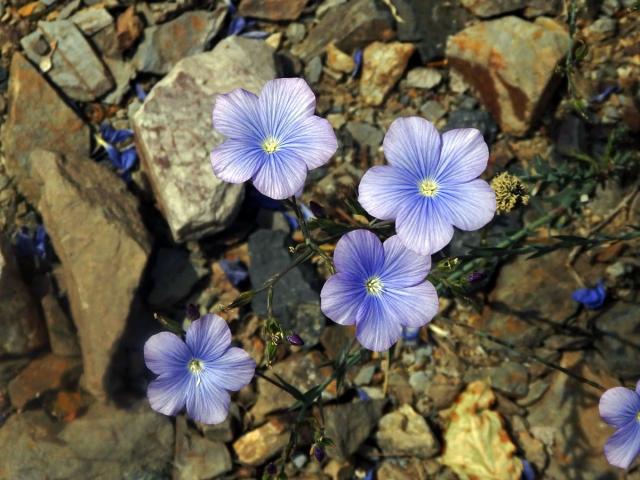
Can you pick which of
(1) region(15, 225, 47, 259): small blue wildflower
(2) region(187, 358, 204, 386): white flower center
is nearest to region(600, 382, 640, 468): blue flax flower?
(2) region(187, 358, 204, 386): white flower center

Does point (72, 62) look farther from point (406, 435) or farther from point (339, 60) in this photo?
point (406, 435)

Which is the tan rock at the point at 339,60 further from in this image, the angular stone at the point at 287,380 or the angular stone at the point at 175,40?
the angular stone at the point at 287,380

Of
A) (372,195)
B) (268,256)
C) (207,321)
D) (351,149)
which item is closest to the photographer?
(372,195)

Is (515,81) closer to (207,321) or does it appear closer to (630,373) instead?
(630,373)

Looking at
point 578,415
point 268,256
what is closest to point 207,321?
point 268,256

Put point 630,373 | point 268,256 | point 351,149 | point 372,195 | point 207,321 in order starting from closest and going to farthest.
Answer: point 372,195 < point 207,321 < point 630,373 < point 268,256 < point 351,149

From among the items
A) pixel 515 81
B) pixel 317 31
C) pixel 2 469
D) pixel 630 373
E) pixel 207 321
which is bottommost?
pixel 630 373
